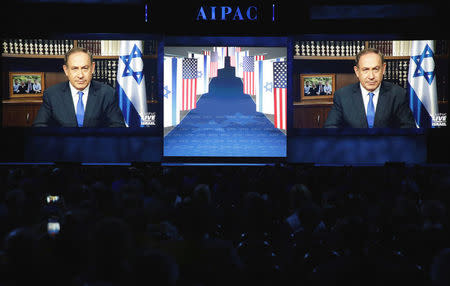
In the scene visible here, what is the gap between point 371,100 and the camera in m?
12.5

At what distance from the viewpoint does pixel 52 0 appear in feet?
42.1

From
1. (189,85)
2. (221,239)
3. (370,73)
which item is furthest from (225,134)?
(221,239)

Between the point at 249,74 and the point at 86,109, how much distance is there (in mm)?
3698

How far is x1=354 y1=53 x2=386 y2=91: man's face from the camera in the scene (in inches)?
490

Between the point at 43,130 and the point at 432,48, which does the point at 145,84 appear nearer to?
the point at 43,130

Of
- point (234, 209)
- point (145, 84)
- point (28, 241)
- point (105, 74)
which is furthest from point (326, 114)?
point (28, 241)

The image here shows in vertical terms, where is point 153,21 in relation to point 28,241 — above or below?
above

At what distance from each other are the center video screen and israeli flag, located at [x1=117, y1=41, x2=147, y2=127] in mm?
647

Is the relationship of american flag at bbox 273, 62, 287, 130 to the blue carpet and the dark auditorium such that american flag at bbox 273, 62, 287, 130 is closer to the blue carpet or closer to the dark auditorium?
the dark auditorium

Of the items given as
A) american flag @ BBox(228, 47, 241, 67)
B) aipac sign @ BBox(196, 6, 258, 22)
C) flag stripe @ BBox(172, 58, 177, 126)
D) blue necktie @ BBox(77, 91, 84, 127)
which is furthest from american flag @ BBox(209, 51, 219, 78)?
blue necktie @ BBox(77, 91, 84, 127)

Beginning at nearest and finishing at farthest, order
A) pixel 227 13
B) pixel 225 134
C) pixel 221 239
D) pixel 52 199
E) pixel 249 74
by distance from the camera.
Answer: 1. pixel 221 239
2. pixel 52 199
3. pixel 227 13
4. pixel 225 134
5. pixel 249 74

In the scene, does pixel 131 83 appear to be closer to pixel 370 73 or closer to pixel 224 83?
pixel 224 83

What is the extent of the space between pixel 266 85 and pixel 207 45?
1618 mm

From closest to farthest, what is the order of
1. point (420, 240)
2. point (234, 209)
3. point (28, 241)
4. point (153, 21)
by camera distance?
point (28, 241), point (420, 240), point (234, 209), point (153, 21)
